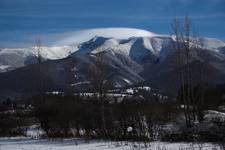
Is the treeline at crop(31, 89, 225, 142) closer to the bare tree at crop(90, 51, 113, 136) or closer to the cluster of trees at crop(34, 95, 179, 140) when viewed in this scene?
the cluster of trees at crop(34, 95, 179, 140)

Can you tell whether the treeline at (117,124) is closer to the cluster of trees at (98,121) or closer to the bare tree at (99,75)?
the cluster of trees at (98,121)

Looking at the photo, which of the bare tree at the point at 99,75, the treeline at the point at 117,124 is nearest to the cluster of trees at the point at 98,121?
the treeline at the point at 117,124

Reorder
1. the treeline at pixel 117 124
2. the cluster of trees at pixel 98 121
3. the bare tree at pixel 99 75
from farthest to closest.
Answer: the bare tree at pixel 99 75, the cluster of trees at pixel 98 121, the treeline at pixel 117 124

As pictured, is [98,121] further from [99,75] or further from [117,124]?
[99,75]

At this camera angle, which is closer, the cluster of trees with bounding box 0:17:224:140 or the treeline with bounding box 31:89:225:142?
the treeline with bounding box 31:89:225:142

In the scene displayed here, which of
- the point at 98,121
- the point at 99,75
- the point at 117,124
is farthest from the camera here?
the point at 99,75

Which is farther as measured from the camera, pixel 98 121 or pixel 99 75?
pixel 99 75

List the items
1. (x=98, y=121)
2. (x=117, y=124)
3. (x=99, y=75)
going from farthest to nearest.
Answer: (x=99, y=75) → (x=98, y=121) → (x=117, y=124)

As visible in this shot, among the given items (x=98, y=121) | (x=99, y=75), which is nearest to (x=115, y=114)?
(x=98, y=121)

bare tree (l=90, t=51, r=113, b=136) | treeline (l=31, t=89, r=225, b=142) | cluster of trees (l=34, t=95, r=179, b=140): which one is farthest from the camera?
bare tree (l=90, t=51, r=113, b=136)

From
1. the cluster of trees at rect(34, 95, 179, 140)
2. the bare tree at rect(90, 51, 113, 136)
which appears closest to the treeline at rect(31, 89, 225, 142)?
the cluster of trees at rect(34, 95, 179, 140)

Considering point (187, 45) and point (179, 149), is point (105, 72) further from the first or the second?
point (179, 149)

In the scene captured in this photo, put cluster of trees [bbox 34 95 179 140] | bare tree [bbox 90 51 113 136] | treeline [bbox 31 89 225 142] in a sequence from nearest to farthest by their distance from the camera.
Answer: treeline [bbox 31 89 225 142], cluster of trees [bbox 34 95 179 140], bare tree [bbox 90 51 113 136]

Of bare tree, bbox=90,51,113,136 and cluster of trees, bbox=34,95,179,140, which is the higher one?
bare tree, bbox=90,51,113,136
